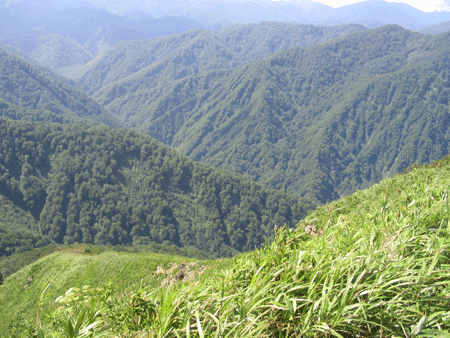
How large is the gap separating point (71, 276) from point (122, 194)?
132 metres

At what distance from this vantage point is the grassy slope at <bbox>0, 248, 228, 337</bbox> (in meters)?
20.1

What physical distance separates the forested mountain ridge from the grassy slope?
357ft

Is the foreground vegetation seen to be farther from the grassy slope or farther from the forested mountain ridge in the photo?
the forested mountain ridge

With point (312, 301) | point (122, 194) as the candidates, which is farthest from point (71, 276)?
point (122, 194)

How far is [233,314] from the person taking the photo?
313 centimetres

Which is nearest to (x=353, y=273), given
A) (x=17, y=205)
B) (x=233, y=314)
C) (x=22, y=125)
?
(x=233, y=314)

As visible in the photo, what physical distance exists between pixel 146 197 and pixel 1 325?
13516cm

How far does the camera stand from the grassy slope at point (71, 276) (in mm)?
20109

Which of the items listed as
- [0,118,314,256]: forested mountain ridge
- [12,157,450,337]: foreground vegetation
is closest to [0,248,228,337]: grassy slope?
[12,157,450,337]: foreground vegetation

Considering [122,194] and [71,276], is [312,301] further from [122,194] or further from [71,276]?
[122,194]

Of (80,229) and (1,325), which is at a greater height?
(1,325)

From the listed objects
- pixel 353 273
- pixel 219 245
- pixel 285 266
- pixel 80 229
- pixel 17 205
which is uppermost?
pixel 353 273

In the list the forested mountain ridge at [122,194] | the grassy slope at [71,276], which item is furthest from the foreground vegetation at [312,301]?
the forested mountain ridge at [122,194]

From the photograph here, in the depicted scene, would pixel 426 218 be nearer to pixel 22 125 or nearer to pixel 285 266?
pixel 285 266
